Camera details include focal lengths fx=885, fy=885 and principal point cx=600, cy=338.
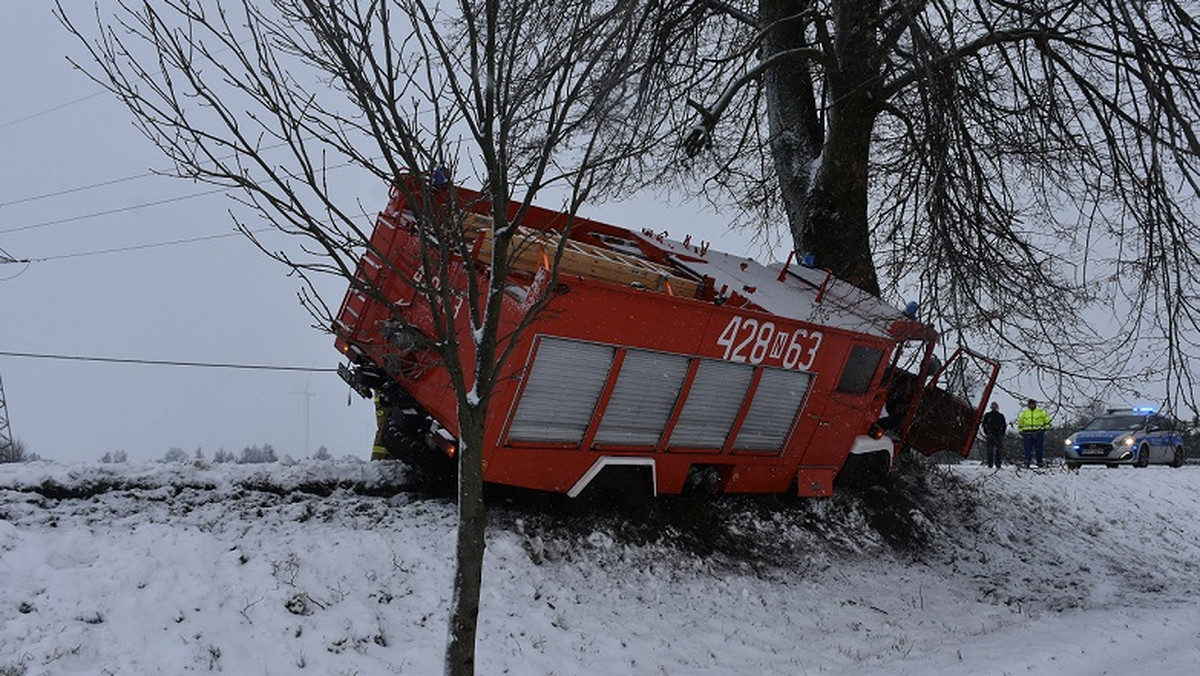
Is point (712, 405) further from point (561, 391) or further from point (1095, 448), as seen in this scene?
point (1095, 448)

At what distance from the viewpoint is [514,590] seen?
6.94 meters

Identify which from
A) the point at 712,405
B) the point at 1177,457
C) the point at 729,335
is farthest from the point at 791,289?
the point at 1177,457

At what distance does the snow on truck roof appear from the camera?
9.19 m

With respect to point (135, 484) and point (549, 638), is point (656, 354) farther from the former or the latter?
point (135, 484)

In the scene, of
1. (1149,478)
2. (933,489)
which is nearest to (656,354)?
(933,489)

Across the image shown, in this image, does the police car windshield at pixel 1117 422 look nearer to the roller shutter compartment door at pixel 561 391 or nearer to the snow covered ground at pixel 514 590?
the snow covered ground at pixel 514 590

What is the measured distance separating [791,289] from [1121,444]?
1796cm

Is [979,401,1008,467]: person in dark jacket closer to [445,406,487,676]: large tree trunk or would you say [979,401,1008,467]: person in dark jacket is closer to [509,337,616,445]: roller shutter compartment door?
[509,337,616,445]: roller shutter compartment door

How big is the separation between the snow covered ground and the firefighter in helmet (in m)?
0.55

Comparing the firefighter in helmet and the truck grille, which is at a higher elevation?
the truck grille

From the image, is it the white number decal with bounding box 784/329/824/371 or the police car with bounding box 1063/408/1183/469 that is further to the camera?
the police car with bounding box 1063/408/1183/469

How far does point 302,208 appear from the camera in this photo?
12.8 ft

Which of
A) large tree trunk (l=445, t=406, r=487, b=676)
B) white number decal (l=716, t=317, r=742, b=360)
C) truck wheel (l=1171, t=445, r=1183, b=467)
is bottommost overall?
large tree trunk (l=445, t=406, r=487, b=676)

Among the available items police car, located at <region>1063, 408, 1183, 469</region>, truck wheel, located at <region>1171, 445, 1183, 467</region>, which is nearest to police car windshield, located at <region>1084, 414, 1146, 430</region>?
police car, located at <region>1063, 408, 1183, 469</region>
